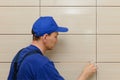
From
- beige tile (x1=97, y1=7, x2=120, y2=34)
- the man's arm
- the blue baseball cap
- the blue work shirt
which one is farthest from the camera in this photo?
beige tile (x1=97, y1=7, x2=120, y2=34)

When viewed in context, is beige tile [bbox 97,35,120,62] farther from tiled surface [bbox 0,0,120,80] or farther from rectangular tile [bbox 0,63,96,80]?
rectangular tile [bbox 0,63,96,80]

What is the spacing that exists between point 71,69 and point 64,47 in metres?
0.20

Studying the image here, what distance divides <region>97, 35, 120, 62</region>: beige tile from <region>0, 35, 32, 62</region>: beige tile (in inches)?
23.8

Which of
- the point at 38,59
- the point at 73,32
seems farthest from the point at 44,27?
the point at 73,32

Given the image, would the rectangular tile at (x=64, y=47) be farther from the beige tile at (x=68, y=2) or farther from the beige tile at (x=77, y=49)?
the beige tile at (x=68, y=2)

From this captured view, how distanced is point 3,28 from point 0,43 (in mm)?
131

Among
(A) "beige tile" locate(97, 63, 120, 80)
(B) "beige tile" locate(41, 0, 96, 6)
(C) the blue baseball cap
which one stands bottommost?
(A) "beige tile" locate(97, 63, 120, 80)

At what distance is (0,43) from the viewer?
7.59 ft

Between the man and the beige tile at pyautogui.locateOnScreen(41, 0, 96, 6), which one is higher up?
the beige tile at pyautogui.locateOnScreen(41, 0, 96, 6)

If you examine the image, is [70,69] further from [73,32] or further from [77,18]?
[77,18]

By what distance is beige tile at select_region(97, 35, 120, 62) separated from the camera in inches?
89.3

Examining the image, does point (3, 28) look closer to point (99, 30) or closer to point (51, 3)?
point (51, 3)

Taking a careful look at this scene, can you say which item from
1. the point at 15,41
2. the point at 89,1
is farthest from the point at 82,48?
the point at 15,41

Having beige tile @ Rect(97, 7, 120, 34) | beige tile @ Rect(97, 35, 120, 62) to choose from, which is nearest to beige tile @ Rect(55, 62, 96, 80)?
beige tile @ Rect(97, 35, 120, 62)
